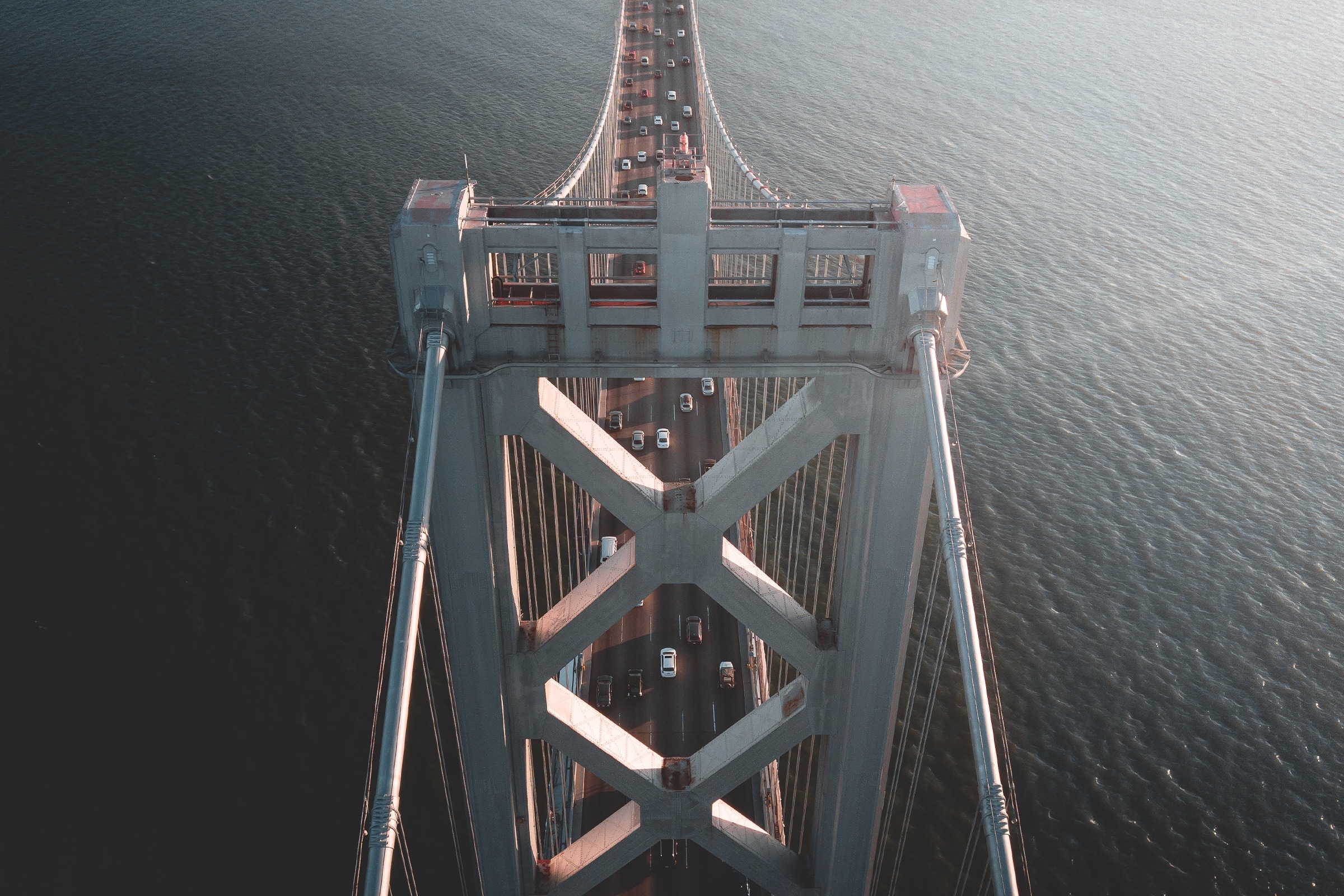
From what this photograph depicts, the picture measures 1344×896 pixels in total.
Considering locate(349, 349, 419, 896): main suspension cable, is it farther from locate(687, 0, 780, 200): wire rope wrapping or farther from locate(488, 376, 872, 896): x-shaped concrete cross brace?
locate(687, 0, 780, 200): wire rope wrapping

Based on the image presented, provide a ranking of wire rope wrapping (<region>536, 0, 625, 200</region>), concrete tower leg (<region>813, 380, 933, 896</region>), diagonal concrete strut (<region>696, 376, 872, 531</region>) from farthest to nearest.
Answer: wire rope wrapping (<region>536, 0, 625, 200</region>) < concrete tower leg (<region>813, 380, 933, 896</region>) < diagonal concrete strut (<region>696, 376, 872, 531</region>)

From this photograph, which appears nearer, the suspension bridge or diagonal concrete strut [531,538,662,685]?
the suspension bridge

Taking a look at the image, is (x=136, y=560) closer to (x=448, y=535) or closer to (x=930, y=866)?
(x=930, y=866)

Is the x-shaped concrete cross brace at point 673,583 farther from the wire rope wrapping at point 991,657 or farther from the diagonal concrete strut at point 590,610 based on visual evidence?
the wire rope wrapping at point 991,657

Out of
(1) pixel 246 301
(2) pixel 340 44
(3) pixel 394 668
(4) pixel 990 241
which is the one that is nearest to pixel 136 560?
(1) pixel 246 301

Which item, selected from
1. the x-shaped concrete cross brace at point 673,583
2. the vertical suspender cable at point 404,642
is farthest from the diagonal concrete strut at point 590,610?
the vertical suspender cable at point 404,642

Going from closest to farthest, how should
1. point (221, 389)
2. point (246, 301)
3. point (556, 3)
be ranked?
point (221, 389), point (246, 301), point (556, 3)

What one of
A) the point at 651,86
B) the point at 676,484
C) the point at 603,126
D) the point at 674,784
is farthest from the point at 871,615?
the point at 651,86

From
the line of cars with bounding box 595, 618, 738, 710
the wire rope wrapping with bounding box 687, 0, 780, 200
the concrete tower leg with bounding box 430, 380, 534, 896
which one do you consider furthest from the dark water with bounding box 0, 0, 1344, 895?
the concrete tower leg with bounding box 430, 380, 534, 896
